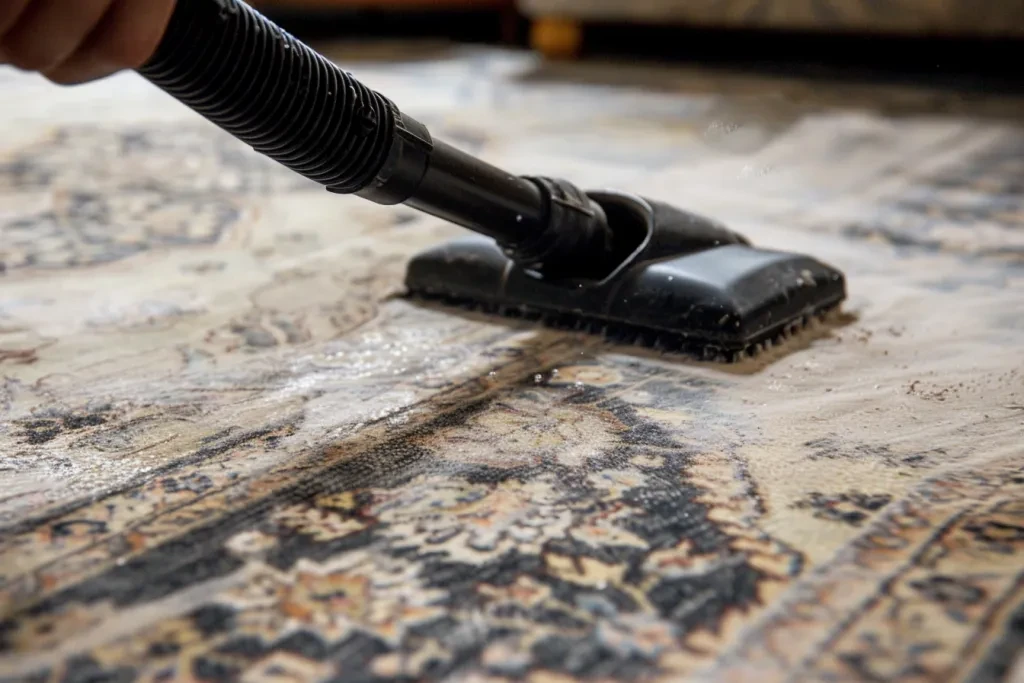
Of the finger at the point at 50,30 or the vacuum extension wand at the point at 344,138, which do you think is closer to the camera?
the finger at the point at 50,30

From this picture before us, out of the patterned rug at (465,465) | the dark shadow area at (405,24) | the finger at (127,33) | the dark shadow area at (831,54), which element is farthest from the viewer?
the dark shadow area at (405,24)

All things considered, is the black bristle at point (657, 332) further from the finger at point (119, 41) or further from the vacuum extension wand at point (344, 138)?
the finger at point (119, 41)

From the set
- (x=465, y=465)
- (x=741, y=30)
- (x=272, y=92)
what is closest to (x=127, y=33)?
(x=272, y=92)

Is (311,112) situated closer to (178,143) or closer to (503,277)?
(503,277)

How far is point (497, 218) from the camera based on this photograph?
3.42ft

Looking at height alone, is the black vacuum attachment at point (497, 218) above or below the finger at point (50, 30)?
below

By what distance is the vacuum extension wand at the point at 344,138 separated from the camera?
0.79 meters

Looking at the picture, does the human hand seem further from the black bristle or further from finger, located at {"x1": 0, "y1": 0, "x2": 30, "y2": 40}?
the black bristle

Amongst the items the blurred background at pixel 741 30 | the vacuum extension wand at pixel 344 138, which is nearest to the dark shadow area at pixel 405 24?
the blurred background at pixel 741 30

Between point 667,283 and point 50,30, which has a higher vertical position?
point 50,30

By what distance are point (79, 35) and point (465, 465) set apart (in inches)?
14.8

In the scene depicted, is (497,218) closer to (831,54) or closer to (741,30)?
(831,54)

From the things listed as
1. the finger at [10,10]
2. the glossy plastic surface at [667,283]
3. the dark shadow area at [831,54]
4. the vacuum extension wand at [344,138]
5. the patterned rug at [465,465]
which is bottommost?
the patterned rug at [465,465]

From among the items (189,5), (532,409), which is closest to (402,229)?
(532,409)
